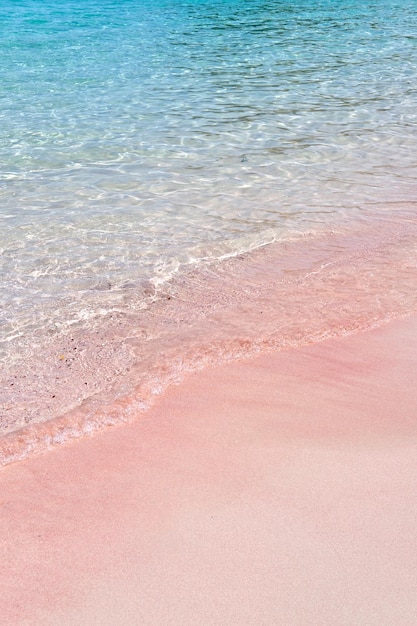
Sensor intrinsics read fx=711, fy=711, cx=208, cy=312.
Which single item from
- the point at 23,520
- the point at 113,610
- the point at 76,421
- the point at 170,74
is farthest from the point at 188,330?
the point at 170,74

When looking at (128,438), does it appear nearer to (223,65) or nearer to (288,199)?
(288,199)

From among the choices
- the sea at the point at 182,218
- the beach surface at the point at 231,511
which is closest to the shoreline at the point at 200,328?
the sea at the point at 182,218

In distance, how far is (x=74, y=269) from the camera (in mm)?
5129

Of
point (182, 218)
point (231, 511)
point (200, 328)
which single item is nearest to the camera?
point (231, 511)

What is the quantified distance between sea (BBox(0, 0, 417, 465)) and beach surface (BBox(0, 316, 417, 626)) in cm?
33

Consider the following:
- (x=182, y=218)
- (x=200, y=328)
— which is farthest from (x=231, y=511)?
(x=182, y=218)

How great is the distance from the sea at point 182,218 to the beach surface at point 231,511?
0.33 metres

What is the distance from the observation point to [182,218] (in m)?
6.14

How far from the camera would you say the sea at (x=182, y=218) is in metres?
3.96

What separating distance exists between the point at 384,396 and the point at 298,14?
57.6ft

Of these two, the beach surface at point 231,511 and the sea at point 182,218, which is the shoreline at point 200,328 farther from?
the beach surface at point 231,511

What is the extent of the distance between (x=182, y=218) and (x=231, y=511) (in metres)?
3.77

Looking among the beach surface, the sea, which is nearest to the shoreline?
the sea

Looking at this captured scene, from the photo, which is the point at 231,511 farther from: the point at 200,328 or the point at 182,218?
the point at 182,218
